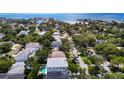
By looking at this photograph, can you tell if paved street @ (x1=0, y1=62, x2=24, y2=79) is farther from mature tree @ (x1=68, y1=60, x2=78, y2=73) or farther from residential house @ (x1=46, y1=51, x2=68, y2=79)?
mature tree @ (x1=68, y1=60, x2=78, y2=73)

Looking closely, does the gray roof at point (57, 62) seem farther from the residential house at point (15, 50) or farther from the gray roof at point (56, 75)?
the residential house at point (15, 50)

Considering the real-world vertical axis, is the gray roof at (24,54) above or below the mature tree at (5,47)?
below

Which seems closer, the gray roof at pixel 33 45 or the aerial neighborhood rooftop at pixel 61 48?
the aerial neighborhood rooftop at pixel 61 48

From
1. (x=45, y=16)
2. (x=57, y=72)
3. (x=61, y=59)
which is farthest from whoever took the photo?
(x=45, y=16)

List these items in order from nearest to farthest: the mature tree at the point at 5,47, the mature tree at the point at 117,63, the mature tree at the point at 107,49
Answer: the mature tree at the point at 117,63
the mature tree at the point at 107,49
the mature tree at the point at 5,47

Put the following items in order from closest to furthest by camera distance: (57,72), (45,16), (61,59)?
1. (57,72)
2. (61,59)
3. (45,16)

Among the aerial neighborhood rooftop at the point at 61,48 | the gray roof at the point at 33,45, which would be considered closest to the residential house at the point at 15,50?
the aerial neighborhood rooftop at the point at 61,48

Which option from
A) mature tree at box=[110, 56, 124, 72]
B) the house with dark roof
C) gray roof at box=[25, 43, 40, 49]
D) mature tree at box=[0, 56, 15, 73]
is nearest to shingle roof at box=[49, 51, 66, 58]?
the house with dark roof
